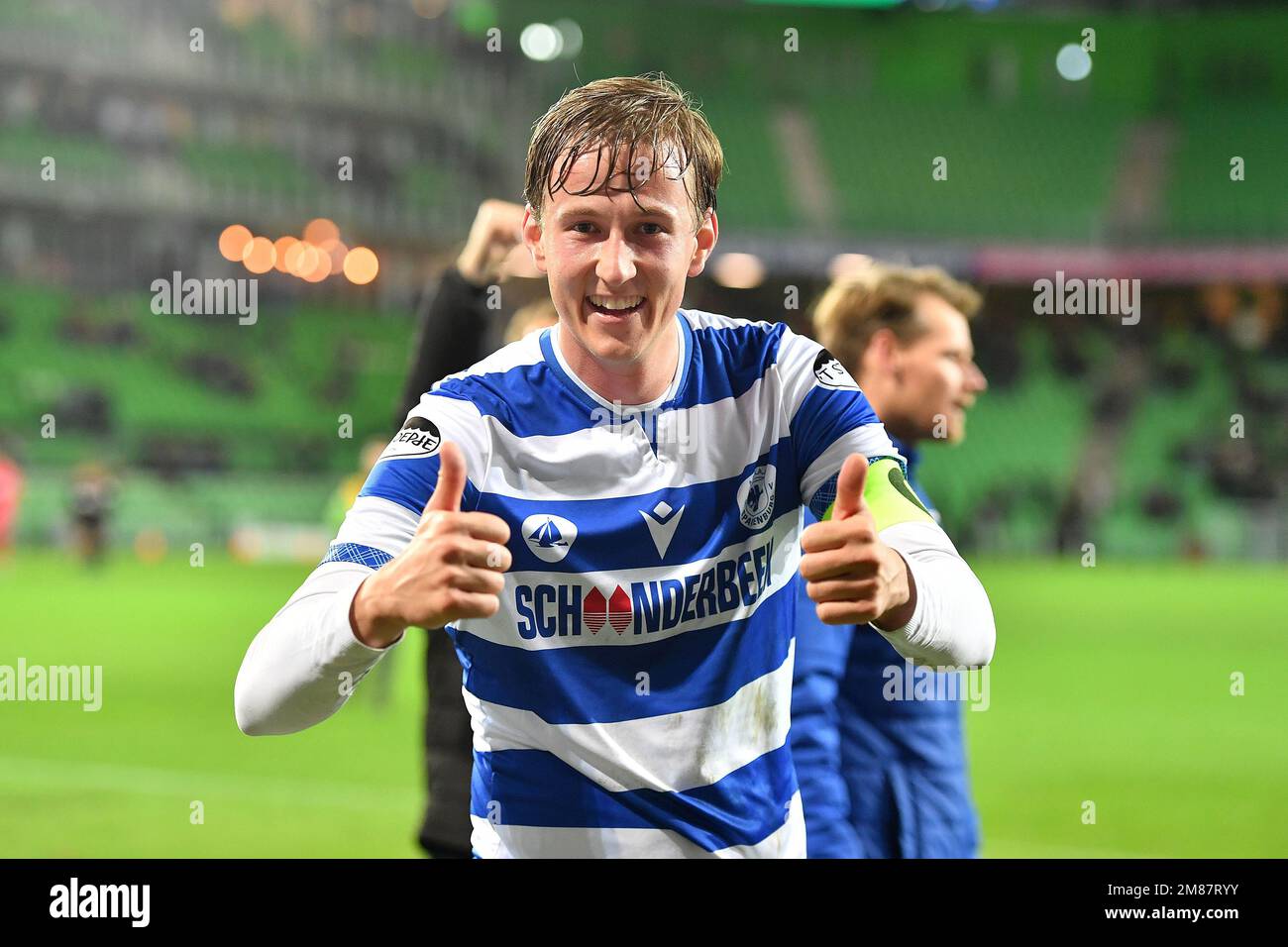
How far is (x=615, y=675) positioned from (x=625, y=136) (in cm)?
88

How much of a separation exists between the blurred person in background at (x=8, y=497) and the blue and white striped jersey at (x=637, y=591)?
19667 millimetres

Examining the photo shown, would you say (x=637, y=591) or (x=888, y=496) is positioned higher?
(x=888, y=496)

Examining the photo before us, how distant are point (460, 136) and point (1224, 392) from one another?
1742cm

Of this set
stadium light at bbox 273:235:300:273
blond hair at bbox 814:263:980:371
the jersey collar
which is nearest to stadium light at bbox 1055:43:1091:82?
stadium light at bbox 273:235:300:273

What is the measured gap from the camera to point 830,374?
2164 millimetres

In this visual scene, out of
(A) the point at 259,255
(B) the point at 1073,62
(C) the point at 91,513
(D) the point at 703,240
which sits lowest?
(D) the point at 703,240

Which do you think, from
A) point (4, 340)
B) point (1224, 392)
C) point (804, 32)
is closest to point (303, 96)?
point (4, 340)

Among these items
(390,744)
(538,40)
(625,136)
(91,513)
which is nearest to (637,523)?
(625,136)

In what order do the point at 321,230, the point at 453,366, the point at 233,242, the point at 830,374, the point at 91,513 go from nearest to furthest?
1. the point at 830,374
2. the point at 453,366
3. the point at 91,513
4. the point at 321,230
5. the point at 233,242

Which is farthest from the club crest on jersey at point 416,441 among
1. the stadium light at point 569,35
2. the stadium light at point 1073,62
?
the stadium light at point 1073,62

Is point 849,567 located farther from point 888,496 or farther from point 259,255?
point 259,255
